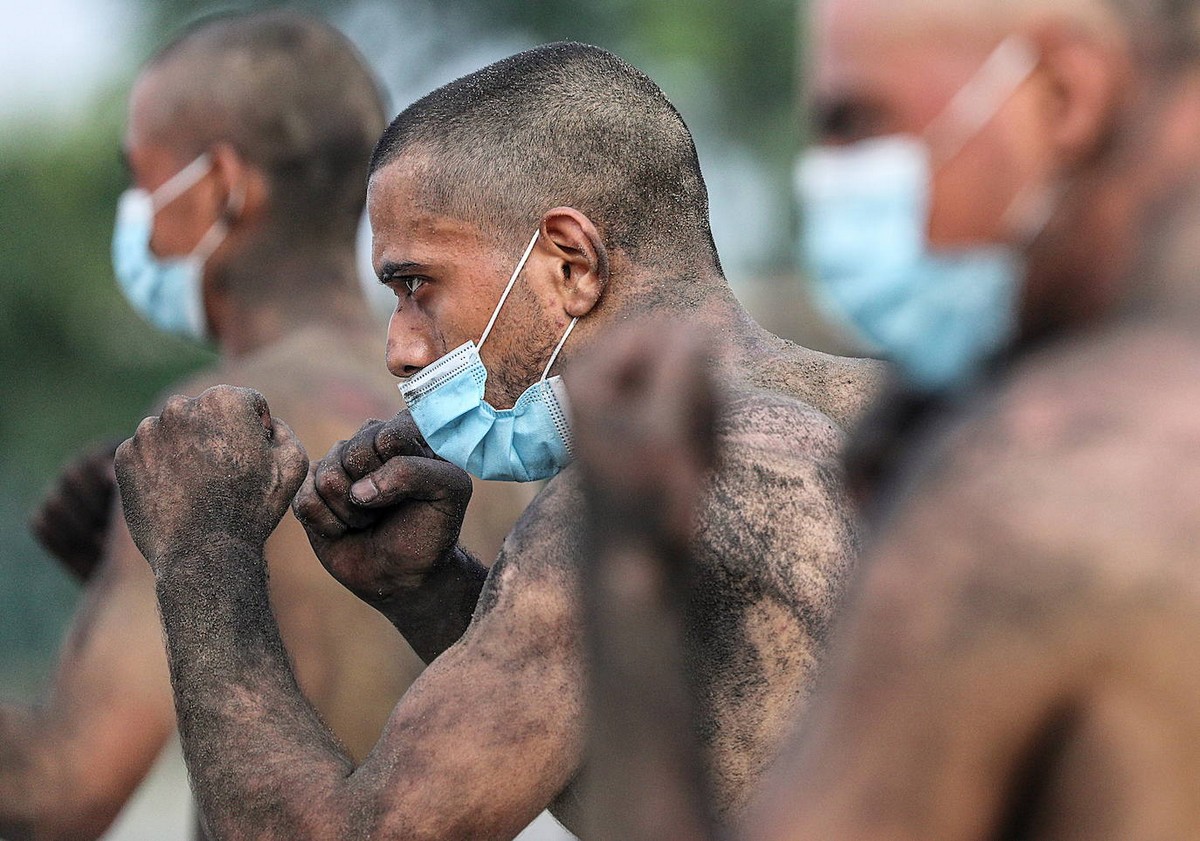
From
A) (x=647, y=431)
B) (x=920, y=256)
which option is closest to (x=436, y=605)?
(x=920, y=256)

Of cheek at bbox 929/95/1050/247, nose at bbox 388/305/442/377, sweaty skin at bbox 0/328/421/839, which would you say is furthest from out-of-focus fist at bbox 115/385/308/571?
cheek at bbox 929/95/1050/247

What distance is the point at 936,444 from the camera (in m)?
1.88

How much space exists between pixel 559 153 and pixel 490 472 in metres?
0.66

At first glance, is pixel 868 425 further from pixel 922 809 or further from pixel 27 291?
pixel 27 291

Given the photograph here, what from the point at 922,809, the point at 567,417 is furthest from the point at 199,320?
the point at 922,809

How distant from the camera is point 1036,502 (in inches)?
69.3

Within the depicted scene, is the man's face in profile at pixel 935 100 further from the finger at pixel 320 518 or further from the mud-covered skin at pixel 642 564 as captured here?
the finger at pixel 320 518

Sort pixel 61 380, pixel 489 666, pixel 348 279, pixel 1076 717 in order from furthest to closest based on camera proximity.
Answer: pixel 61 380 < pixel 348 279 < pixel 489 666 < pixel 1076 717

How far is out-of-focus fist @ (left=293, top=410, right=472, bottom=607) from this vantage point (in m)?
3.41

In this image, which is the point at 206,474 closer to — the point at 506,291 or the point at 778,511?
the point at 506,291

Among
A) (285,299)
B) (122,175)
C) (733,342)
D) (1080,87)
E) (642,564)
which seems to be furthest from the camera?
(122,175)

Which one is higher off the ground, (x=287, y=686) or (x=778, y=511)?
(x=778, y=511)

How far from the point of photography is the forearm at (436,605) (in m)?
3.55

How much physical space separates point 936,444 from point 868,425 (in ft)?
0.80
